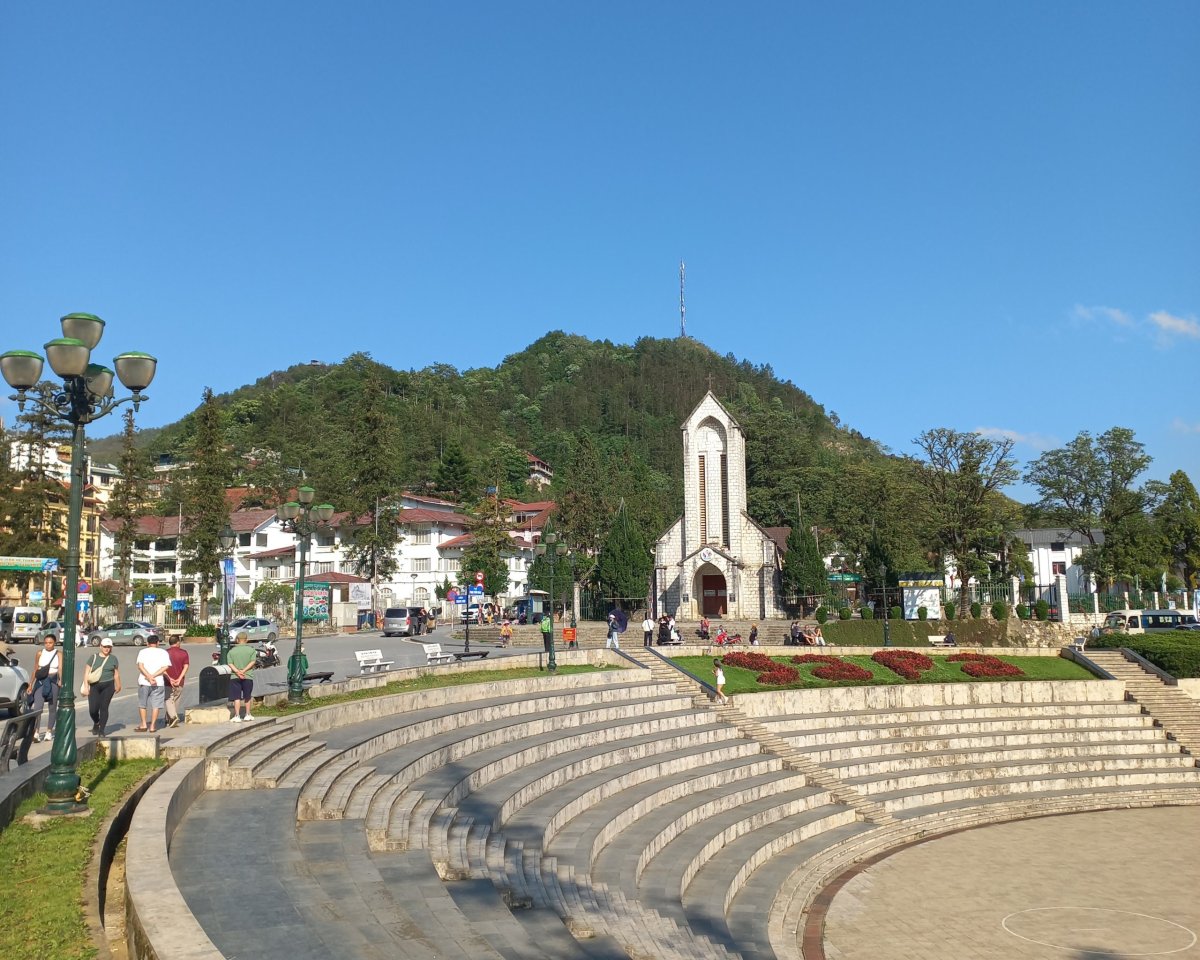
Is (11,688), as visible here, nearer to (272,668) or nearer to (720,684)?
(272,668)

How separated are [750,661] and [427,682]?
1246 cm

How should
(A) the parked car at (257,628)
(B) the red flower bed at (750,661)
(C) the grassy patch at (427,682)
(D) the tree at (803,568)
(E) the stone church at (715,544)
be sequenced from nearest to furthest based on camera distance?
(C) the grassy patch at (427,682)
(B) the red flower bed at (750,661)
(A) the parked car at (257,628)
(D) the tree at (803,568)
(E) the stone church at (715,544)

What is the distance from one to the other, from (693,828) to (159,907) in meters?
14.0

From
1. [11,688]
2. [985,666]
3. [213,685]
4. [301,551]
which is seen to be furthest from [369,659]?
[985,666]

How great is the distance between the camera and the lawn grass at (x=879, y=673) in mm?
29969

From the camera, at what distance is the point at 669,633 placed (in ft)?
135

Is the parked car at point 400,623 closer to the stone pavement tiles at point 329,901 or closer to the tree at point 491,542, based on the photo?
the tree at point 491,542

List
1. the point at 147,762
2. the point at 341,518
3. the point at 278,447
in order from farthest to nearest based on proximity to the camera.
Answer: the point at 278,447, the point at 341,518, the point at 147,762

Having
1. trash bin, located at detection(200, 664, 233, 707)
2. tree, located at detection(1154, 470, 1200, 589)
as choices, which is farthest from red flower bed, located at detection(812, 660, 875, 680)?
tree, located at detection(1154, 470, 1200, 589)

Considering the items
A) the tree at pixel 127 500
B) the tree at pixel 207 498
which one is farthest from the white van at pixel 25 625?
the tree at pixel 207 498

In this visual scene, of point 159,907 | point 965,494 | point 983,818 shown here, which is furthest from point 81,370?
point 965,494

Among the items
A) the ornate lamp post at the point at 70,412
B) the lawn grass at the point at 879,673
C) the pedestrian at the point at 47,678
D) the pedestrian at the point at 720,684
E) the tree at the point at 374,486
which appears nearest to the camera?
the ornate lamp post at the point at 70,412

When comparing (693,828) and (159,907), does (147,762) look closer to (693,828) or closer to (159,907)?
(159,907)

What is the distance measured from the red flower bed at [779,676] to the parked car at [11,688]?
66.5ft
